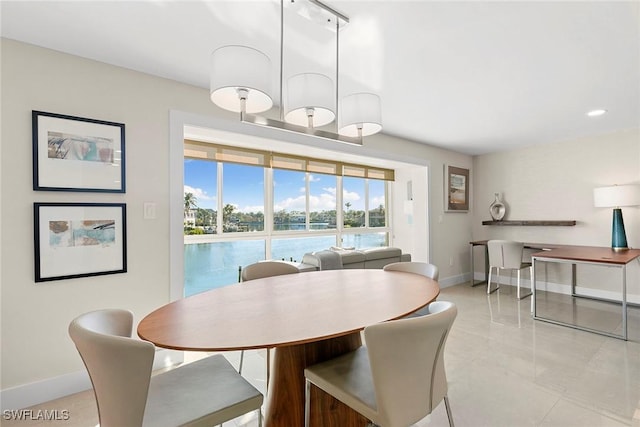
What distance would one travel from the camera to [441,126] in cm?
Answer: 368

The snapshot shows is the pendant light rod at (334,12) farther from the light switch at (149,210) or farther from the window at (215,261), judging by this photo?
the window at (215,261)

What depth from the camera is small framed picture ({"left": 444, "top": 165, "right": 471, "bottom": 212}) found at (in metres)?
4.95

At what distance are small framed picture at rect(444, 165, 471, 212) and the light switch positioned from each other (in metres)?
4.27

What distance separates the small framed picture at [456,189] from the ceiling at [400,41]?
2.18 metres

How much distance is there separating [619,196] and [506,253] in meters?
1.39

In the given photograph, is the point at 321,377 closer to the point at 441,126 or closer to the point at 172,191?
the point at 172,191

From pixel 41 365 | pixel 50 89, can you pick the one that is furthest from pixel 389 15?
pixel 41 365

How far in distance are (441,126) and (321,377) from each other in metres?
3.37

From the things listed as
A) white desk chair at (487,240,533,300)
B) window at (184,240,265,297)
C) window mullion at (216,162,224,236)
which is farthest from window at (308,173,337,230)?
white desk chair at (487,240,533,300)

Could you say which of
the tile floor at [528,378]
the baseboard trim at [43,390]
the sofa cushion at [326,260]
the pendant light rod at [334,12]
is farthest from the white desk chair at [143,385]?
the sofa cushion at [326,260]

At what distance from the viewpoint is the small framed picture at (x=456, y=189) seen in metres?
4.95

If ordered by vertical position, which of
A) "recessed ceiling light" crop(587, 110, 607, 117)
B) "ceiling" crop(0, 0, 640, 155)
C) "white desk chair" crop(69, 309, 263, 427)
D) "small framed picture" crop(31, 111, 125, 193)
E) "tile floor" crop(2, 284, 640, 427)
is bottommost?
"tile floor" crop(2, 284, 640, 427)

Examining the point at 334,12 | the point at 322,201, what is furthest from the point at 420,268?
the point at 322,201

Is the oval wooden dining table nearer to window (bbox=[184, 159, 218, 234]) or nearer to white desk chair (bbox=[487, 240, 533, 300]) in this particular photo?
window (bbox=[184, 159, 218, 234])
